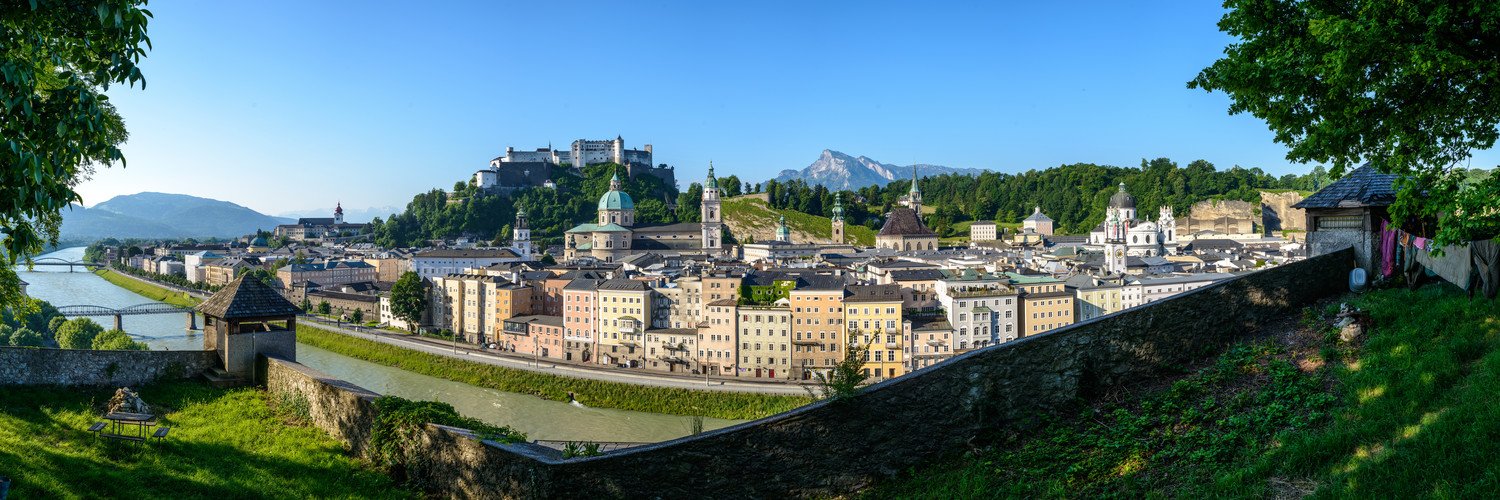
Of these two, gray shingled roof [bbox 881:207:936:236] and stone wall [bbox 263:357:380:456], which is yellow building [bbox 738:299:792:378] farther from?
gray shingled roof [bbox 881:207:936:236]

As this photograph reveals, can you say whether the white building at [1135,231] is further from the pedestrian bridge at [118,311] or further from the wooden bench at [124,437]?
the pedestrian bridge at [118,311]

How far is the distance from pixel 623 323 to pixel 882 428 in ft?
118

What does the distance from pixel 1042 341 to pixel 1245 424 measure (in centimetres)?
154

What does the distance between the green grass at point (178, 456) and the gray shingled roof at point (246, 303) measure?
1575 mm

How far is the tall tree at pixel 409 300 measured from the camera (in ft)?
169

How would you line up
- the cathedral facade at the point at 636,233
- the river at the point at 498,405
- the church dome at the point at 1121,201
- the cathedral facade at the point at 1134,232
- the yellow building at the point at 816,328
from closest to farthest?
1. the river at the point at 498,405
2. the yellow building at the point at 816,328
3. the cathedral facade at the point at 1134,232
4. the church dome at the point at 1121,201
5. the cathedral facade at the point at 636,233

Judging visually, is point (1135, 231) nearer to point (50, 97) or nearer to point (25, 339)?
point (25, 339)

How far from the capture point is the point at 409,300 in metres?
51.5

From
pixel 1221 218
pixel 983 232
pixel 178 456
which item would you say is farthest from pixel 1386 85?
pixel 983 232

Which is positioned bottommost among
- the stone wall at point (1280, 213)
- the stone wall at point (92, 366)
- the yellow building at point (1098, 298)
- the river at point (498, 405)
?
the river at point (498, 405)

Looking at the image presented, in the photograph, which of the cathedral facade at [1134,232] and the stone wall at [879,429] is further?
the cathedral facade at [1134,232]

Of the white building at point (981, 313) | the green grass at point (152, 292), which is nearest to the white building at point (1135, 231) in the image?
the white building at point (981, 313)

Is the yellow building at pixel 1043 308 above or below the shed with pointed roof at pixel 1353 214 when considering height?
below

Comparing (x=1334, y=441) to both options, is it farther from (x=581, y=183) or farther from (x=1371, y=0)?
(x=581, y=183)
